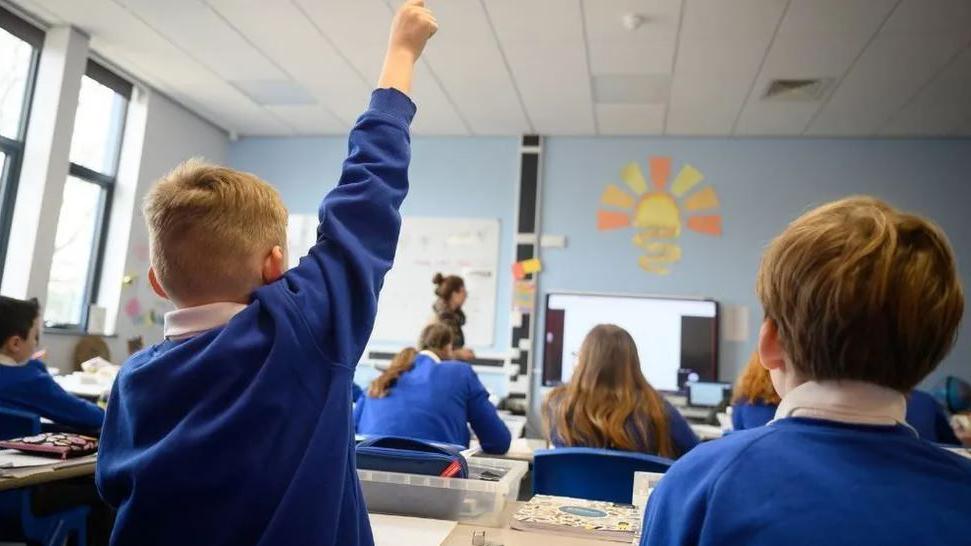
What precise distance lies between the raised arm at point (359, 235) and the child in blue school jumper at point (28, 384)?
1.90 meters

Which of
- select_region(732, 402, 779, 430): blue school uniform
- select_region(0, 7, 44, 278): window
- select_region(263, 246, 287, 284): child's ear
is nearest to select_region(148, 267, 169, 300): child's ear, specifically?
select_region(263, 246, 287, 284): child's ear

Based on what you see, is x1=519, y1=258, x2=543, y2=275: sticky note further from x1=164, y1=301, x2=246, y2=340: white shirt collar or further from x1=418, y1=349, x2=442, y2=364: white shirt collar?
x1=164, y1=301, x2=246, y2=340: white shirt collar

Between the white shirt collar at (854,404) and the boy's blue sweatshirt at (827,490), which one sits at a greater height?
the white shirt collar at (854,404)

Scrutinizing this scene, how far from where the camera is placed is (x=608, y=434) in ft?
7.17

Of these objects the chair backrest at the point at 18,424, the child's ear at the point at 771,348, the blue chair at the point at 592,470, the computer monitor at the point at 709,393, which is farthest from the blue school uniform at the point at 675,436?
the computer monitor at the point at 709,393

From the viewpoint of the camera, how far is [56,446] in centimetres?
162

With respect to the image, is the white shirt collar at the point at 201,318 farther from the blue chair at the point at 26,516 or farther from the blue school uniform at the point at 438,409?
the blue school uniform at the point at 438,409

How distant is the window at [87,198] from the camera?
459 cm

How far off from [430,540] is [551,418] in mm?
1323

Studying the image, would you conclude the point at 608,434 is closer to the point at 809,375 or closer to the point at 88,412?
the point at 809,375

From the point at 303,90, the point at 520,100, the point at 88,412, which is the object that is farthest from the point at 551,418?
the point at 303,90

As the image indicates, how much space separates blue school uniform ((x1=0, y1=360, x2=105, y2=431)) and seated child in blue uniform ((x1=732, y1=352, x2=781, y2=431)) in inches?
89.9

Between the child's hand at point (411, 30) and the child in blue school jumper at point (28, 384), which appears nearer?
the child's hand at point (411, 30)

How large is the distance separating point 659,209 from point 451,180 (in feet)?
5.37
